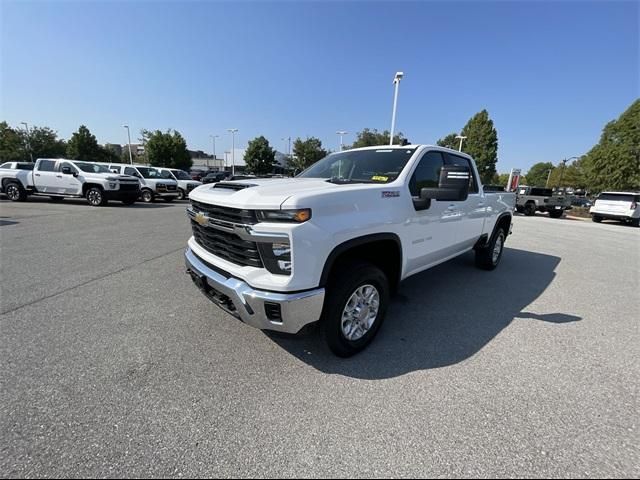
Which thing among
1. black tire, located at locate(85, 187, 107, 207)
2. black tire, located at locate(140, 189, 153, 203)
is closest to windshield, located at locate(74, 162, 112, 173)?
black tire, located at locate(85, 187, 107, 207)

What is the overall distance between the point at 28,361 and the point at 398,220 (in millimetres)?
3374

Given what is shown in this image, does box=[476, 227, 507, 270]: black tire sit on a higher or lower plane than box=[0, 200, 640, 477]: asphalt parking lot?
higher

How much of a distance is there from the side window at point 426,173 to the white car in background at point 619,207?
1911cm

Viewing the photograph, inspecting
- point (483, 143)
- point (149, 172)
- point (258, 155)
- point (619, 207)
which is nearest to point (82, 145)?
point (258, 155)

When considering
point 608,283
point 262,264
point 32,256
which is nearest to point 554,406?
point 262,264

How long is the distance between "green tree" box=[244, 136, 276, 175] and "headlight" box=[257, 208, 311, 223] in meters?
48.6

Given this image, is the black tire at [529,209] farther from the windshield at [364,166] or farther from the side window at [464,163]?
the windshield at [364,166]

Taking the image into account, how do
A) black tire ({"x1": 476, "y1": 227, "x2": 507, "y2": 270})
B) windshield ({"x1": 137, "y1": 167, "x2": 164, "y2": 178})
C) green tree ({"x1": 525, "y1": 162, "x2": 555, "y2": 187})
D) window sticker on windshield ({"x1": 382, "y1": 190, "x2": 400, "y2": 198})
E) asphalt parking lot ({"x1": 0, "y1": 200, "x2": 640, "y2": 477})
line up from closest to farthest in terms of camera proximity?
asphalt parking lot ({"x1": 0, "y1": 200, "x2": 640, "y2": 477}) → window sticker on windshield ({"x1": 382, "y1": 190, "x2": 400, "y2": 198}) → black tire ({"x1": 476, "y1": 227, "x2": 507, "y2": 270}) → windshield ({"x1": 137, "y1": 167, "x2": 164, "y2": 178}) → green tree ({"x1": 525, "y1": 162, "x2": 555, "y2": 187})

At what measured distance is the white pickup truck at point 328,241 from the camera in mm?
2141

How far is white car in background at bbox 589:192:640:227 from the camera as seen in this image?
15.8 metres

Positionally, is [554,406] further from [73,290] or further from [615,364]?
[73,290]

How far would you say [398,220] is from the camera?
285 cm

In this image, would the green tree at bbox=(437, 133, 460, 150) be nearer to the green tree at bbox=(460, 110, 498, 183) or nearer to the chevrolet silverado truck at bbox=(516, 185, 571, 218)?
the green tree at bbox=(460, 110, 498, 183)

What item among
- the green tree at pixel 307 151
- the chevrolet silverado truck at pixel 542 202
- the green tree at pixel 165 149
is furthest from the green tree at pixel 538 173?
the green tree at pixel 165 149
